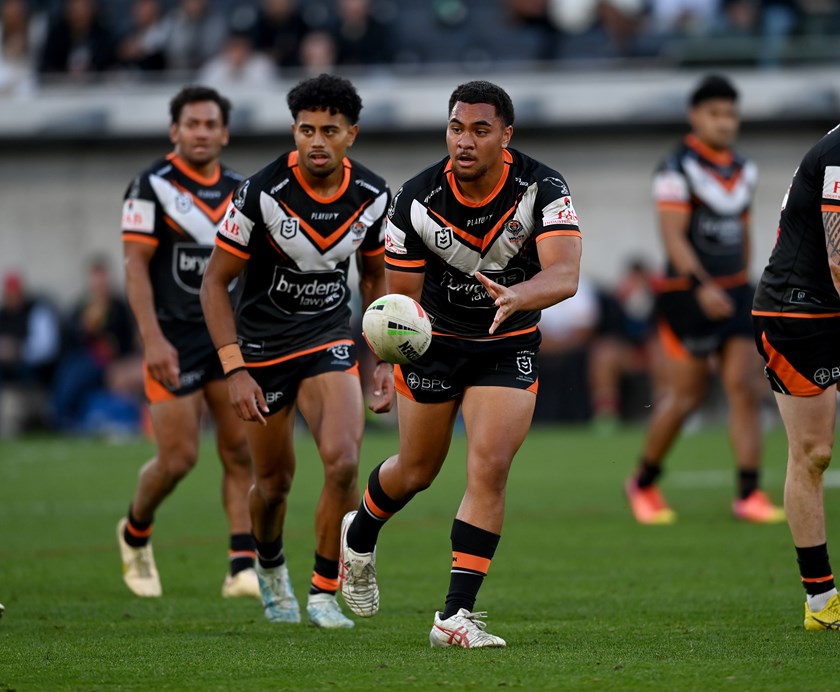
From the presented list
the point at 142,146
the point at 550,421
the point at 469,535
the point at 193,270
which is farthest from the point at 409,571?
the point at 142,146

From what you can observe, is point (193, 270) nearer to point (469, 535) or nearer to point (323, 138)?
point (323, 138)

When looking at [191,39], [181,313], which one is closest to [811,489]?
[181,313]

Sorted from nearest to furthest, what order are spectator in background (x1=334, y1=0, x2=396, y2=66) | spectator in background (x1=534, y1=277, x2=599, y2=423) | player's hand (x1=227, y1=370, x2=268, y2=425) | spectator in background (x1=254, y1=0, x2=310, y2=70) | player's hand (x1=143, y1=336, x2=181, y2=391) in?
1. player's hand (x1=227, y1=370, x2=268, y2=425)
2. player's hand (x1=143, y1=336, x2=181, y2=391)
3. spectator in background (x1=534, y1=277, x2=599, y2=423)
4. spectator in background (x1=334, y1=0, x2=396, y2=66)
5. spectator in background (x1=254, y1=0, x2=310, y2=70)

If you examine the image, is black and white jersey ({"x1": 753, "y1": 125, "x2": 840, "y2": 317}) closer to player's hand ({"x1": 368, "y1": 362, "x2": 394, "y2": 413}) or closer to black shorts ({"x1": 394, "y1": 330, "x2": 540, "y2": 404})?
black shorts ({"x1": 394, "y1": 330, "x2": 540, "y2": 404})

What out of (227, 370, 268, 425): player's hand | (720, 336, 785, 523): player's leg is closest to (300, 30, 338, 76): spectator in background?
(720, 336, 785, 523): player's leg

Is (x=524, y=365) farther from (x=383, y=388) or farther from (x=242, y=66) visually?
(x=242, y=66)

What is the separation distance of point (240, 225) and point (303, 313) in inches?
25.0

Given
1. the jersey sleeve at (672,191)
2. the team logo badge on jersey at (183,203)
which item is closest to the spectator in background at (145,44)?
the jersey sleeve at (672,191)

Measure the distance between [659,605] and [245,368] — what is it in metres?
2.39

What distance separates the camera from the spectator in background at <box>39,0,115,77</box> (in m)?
23.5

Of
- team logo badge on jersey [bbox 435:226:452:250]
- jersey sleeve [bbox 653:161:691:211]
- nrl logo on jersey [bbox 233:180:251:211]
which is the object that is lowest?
team logo badge on jersey [bbox 435:226:452:250]

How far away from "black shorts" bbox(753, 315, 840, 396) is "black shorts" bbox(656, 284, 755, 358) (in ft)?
14.7

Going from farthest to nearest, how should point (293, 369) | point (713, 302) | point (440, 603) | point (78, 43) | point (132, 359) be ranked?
point (78, 43) < point (132, 359) < point (713, 302) < point (440, 603) < point (293, 369)

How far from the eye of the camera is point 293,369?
7309mm
